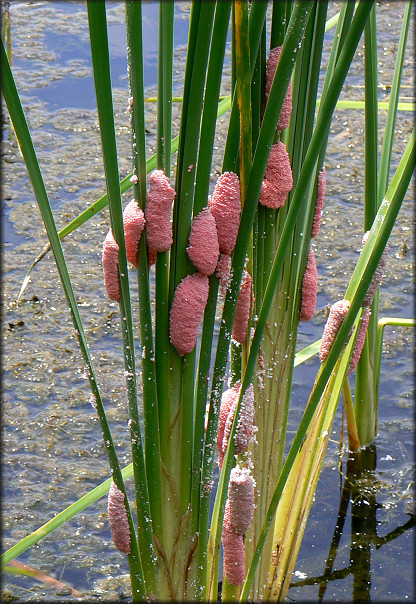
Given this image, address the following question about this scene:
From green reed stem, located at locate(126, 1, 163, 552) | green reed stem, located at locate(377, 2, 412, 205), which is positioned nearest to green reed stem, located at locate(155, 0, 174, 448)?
green reed stem, located at locate(126, 1, 163, 552)

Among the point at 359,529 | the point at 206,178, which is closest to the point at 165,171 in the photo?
the point at 206,178

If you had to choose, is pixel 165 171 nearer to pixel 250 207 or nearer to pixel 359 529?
pixel 250 207

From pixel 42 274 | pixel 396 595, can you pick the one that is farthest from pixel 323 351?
pixel 42 274

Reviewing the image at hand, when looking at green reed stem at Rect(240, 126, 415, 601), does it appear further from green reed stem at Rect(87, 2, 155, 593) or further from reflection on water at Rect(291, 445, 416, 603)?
reflection on water at Rect(291, 445, 416, 603)

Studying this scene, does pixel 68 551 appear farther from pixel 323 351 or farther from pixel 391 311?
pixel 391 311

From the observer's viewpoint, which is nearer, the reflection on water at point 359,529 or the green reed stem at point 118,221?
the green reed stem at point 118,221

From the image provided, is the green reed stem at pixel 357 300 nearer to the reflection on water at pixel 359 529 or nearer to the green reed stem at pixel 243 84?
the green reed stem at pixel 243 84

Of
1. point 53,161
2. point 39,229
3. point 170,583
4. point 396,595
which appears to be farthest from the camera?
point 53,161

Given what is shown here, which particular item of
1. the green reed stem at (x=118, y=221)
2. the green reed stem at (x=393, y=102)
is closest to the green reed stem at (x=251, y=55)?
the green reed stem at (x=118, y=221)
